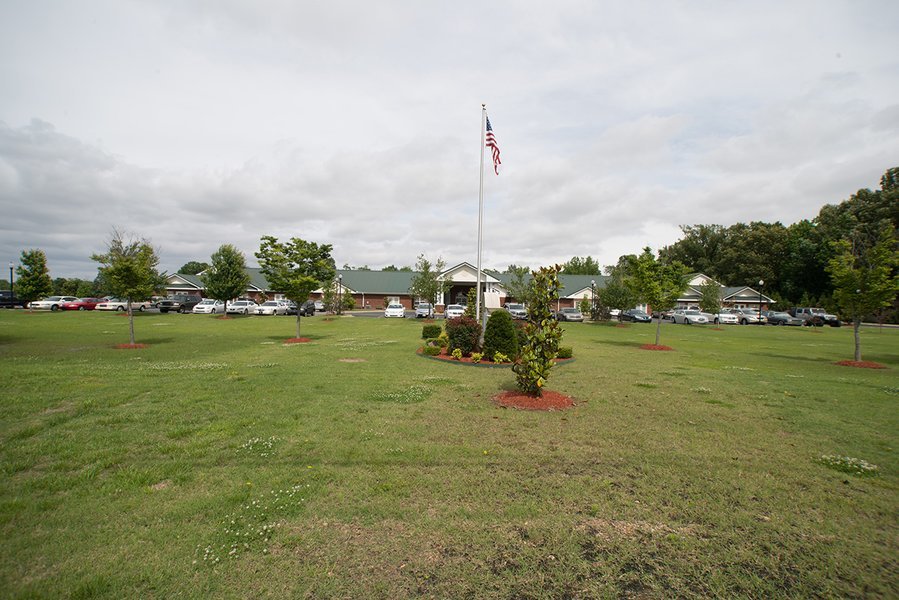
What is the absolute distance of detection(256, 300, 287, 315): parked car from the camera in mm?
48219

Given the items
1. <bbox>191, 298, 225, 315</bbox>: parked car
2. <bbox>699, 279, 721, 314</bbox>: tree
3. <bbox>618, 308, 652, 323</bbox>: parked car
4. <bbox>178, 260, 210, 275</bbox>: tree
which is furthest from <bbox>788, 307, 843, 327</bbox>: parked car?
<bbox>178, 260, 210, 275</bbox>: tree

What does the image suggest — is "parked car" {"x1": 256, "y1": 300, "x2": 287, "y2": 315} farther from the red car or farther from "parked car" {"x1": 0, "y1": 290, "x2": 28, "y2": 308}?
"parked car" {"x1": 0, "y1": 290, "x2": 28, "y2": 308}

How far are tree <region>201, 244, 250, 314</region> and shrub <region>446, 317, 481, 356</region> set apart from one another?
3418 cm

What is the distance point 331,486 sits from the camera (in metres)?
5.15

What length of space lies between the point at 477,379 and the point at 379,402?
370 cm

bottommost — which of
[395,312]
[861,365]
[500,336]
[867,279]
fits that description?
[861,365]

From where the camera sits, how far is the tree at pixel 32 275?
42.2 meters

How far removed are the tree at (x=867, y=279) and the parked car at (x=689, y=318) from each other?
1236 inches

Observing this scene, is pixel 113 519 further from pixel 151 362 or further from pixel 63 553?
pixel 151 362

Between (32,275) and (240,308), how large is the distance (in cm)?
1915

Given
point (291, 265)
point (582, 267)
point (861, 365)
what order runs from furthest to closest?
point (582, 267), point (291, 265), point (861, 365)

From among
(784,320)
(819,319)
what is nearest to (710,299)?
(784,320)

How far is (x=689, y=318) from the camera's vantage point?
155 feet

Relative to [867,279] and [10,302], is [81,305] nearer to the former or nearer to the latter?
[10,302]
